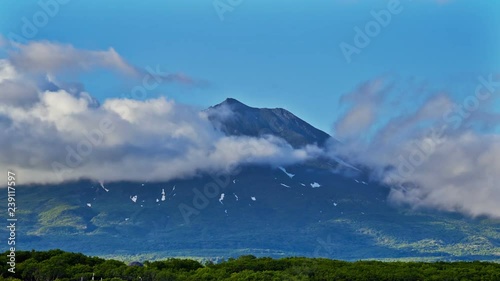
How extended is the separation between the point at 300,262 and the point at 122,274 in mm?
23794

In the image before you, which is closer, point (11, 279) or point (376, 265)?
point (11, 279)

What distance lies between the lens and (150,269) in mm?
87500

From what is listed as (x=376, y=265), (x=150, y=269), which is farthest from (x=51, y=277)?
(x=376, y=265)

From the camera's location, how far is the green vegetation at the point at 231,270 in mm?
84812

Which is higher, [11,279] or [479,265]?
[479,265]

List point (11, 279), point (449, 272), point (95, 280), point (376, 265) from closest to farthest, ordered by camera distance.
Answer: point (11, 279) → point (95, 280) → point (449, 272) → point (376, 265)

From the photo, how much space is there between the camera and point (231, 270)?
301 feet

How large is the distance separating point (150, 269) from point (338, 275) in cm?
2170

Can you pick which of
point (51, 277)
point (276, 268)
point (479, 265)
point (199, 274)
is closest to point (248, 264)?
point (276, 268)

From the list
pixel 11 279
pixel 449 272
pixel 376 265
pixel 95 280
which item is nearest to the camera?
pixel 11 279

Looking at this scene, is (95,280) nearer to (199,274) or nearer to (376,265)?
(199,274)

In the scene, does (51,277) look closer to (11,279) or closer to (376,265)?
(11,279)

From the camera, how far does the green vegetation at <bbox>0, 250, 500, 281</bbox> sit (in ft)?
278

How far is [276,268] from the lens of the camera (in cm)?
9512
